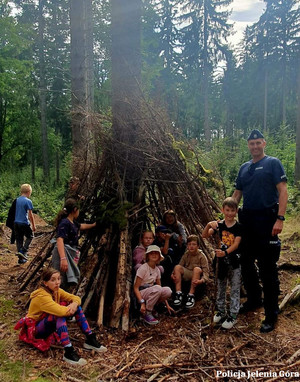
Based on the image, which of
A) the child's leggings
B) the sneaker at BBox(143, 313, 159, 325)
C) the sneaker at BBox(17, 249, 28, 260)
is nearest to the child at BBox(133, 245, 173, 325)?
the sneaker at BBox(143, 313, 159, 325)

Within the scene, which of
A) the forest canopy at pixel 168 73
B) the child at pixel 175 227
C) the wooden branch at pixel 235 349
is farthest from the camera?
the forest canopy at pixel 168 73

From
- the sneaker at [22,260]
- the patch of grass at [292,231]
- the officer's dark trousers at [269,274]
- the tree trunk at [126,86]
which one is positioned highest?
the tree trunk at [126,86]

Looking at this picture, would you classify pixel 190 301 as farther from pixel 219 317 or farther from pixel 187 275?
pixel 219 317

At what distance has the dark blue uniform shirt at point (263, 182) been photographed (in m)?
3.52

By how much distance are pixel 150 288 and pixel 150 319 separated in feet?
1.13

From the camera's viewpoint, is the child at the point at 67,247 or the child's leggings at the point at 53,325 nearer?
the child's leggings at the point at 53,325

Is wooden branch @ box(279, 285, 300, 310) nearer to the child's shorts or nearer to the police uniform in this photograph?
the police uniform

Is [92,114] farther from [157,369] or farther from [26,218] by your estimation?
[157,369]

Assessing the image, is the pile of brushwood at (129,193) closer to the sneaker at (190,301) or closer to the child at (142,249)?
the child at (142,249)

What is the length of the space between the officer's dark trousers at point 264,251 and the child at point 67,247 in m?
2.04

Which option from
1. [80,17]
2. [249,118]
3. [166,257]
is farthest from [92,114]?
[249,118]

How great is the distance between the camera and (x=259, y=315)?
3.82m

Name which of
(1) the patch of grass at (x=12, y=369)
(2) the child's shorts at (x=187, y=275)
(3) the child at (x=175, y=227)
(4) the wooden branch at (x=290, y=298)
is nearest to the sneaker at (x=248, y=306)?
(4) the wooden branch at (x=290, y=298)

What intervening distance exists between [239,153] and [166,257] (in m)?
11.8
